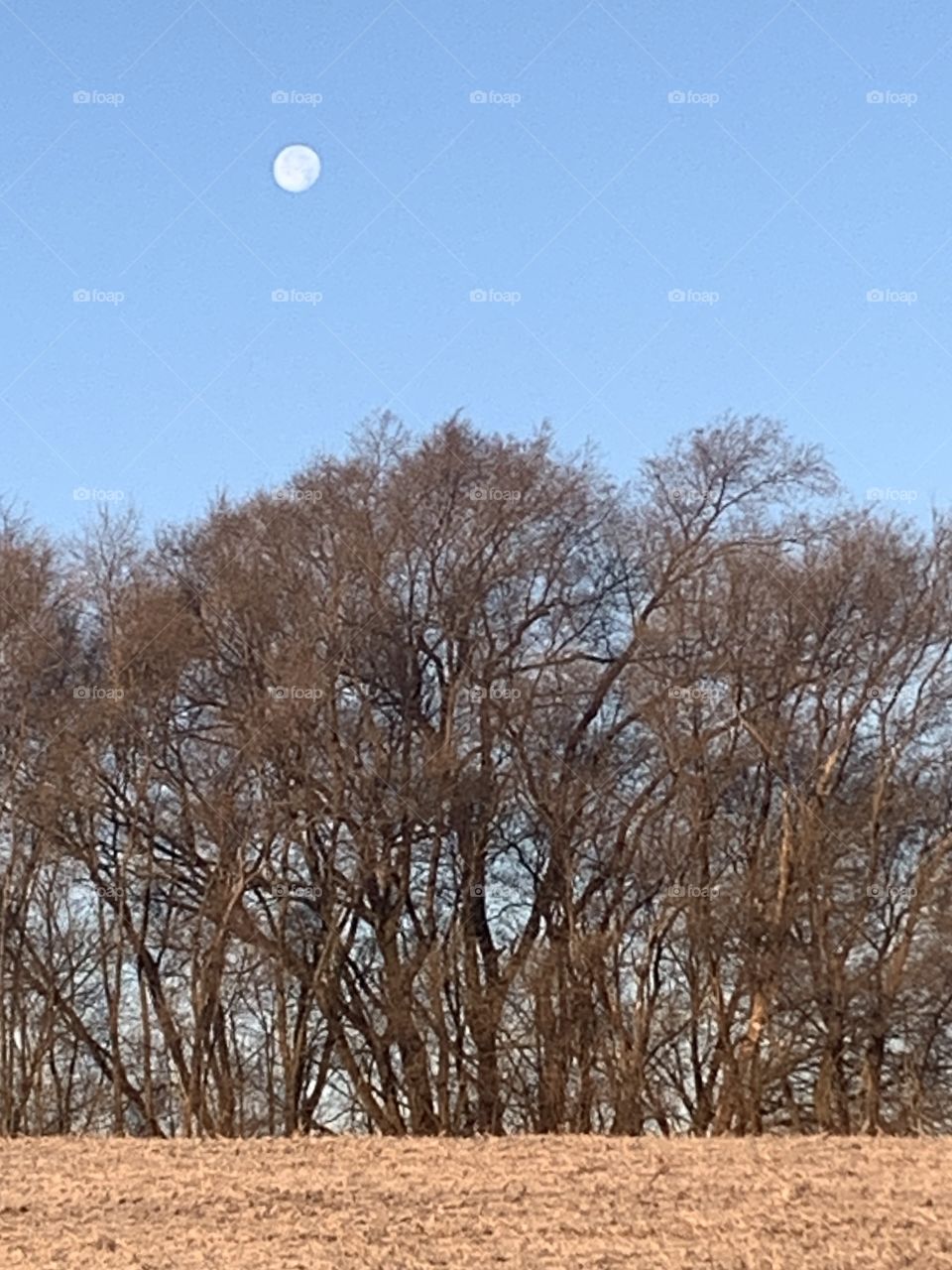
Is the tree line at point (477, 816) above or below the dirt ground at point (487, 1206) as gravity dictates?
above

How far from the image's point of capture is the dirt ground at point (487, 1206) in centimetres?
1052

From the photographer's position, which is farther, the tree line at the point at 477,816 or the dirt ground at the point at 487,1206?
the tree line at the point at 477,816

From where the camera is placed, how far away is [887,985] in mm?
28391

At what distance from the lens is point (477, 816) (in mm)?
29500

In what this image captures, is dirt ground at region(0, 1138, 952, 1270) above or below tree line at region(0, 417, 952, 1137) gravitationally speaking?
below

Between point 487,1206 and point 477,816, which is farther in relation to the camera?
point 477,816

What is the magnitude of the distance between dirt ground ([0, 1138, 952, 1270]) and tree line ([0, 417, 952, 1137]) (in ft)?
43.3

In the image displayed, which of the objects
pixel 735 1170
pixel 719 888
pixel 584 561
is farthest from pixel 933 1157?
pixel 584 561

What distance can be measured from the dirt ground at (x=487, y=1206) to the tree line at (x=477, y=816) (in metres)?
13.2

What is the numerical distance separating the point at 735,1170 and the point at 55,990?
19728 mm

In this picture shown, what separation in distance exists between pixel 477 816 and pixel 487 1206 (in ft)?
57.5

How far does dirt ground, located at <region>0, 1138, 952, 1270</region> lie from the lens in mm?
10516

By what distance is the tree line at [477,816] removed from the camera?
28.6 meters

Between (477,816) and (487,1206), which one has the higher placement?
(477,816)
